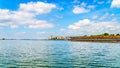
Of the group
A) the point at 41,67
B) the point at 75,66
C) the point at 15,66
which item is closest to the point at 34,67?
the point at 41,67

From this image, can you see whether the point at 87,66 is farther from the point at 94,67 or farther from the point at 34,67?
the point at 34,67

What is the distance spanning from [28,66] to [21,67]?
128 centimetres

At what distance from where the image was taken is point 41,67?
36.2 metres

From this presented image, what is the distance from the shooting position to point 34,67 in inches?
1431

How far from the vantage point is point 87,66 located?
37.2m

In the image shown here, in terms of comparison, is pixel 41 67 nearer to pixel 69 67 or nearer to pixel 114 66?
pixel 69 67

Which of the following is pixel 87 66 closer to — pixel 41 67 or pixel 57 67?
pixel 57 67

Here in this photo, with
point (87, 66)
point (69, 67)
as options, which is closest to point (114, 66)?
point (87, 66)

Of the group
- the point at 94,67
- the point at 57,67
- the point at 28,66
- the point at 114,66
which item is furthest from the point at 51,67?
the point at 114,66

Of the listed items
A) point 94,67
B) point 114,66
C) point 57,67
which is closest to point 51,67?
point 57,67

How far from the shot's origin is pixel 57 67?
120 feet

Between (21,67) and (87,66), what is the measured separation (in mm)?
10215

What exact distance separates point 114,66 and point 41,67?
1133cm

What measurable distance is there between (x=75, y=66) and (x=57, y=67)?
3.00 m
